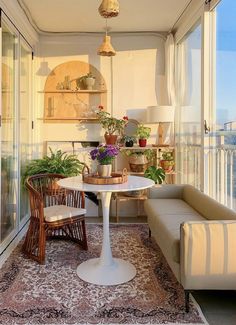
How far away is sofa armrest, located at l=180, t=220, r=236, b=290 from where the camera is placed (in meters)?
2.10

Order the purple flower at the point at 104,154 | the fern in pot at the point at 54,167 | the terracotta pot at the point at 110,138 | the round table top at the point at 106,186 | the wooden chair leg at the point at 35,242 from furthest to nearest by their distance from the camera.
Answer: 1. the terracotta pot at the point at 110,138
2. the fern in pot at the point at 54,167
3. the wooden chair leg at the point at 35,242
4. the purple flower at the point at 104,154
5. the round table top at the point at 106,186

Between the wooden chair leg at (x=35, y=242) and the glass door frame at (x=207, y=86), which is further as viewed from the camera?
the glass door frame at (x=207, y=86)

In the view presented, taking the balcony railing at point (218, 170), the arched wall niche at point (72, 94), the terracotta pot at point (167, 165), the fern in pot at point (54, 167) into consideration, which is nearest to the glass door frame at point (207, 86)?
the balcony railing at point (218, 170)

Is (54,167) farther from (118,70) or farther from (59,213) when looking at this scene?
(118,70)

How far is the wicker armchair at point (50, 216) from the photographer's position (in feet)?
9.95

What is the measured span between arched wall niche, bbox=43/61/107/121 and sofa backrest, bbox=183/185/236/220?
2.01 m

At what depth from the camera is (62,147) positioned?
192 inches

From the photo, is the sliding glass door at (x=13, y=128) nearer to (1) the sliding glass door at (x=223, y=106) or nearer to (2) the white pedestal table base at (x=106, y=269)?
(2) the white pedestal table base at (x=106, y=269)

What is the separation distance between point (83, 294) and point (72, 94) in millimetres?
3208

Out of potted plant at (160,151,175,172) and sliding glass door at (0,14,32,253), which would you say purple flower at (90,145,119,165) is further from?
potted plant at (160,151,175,172)

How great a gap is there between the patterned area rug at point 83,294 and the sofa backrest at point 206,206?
24.4 inches

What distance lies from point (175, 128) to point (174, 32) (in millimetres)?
Answer: 1413

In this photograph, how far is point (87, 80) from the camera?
4.71 metres

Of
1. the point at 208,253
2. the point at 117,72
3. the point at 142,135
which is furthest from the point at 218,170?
the point at 117,72
